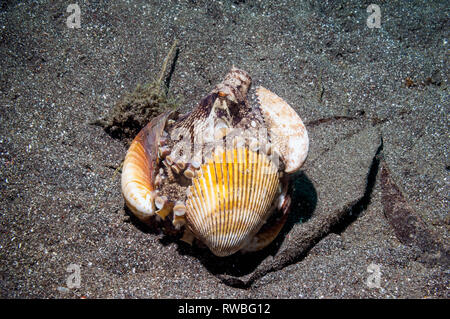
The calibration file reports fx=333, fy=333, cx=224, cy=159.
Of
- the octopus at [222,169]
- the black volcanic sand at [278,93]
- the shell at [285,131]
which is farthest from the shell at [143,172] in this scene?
the shell at [285,131]

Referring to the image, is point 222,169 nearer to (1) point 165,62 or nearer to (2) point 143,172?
(2) point 143,172

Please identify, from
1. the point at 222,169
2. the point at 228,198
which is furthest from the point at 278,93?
the point at 228,198

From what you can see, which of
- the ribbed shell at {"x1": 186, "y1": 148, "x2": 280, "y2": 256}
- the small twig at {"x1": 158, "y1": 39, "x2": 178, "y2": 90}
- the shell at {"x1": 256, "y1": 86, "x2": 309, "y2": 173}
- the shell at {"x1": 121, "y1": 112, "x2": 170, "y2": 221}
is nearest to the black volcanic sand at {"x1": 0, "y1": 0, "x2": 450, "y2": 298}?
the small twig at {"x1": 158, "y1": 39, "x2": 178, "y2": 90}

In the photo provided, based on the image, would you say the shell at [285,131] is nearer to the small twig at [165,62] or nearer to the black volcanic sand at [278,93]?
the black volcanic sand at [278,93]

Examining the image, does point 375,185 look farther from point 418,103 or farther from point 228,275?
point 228,275

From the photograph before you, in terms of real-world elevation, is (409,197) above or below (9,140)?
above

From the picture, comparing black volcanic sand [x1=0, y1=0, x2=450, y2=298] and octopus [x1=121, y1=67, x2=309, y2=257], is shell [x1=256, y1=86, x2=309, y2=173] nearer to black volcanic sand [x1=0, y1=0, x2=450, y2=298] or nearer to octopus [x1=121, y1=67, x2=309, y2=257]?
octopus [x1=121, y1=67, x2=309, y2=257]

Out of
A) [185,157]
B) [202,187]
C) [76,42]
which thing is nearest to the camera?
[202,187]
